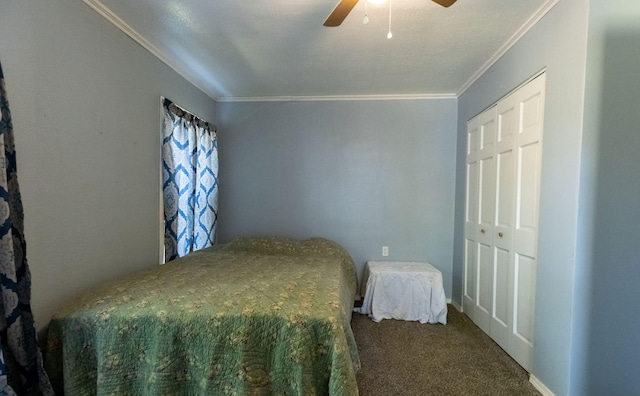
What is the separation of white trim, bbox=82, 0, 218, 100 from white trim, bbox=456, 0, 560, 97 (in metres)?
2.62

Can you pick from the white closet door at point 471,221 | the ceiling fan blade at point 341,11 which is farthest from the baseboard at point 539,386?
the ceiling fan blade at point 341,11

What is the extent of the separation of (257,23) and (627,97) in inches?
81.9

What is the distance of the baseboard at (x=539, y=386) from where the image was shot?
Result: 171 centimetres

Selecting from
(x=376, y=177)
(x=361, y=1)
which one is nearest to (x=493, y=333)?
(x=376, y=177)

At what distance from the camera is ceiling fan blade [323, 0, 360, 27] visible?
1.44 metres

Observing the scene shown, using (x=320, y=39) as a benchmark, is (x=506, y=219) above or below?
below

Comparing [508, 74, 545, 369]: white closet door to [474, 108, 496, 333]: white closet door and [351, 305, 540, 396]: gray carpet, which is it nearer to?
[351, 305, 540, 396]: gray carpet

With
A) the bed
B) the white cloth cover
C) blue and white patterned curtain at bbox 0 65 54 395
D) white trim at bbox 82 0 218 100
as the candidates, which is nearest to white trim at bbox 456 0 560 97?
the white cloth cover

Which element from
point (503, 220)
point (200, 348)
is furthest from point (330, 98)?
point (200, 348)

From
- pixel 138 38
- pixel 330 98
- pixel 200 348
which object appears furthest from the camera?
pixel 330 98

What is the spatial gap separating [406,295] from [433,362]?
78cm

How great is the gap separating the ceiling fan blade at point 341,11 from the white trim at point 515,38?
3.98 ft

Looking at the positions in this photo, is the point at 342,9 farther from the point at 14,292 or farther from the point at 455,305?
the point at 455,305

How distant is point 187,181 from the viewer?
278 centimetres
